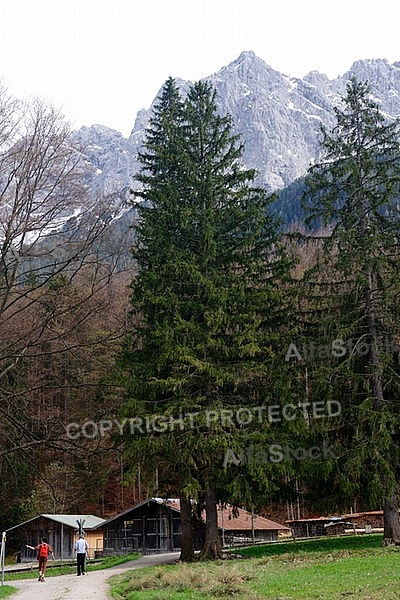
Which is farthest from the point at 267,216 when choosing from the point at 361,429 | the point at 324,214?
the point at 361,429

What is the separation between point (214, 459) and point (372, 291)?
7647 millimetres

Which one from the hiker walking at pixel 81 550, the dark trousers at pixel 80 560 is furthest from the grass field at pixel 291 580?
the dark trousers at pixel 80 560

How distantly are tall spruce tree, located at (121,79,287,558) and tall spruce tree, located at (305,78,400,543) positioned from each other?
2.33 meters

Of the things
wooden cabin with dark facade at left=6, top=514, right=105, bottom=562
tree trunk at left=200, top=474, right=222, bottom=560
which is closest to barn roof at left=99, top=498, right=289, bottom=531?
wooden cabin with dark facade at left=6, top=514, right=105, bottom=562

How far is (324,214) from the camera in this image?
23688 mm

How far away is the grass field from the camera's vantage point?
1104 centimetres

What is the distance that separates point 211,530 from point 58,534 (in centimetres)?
2152

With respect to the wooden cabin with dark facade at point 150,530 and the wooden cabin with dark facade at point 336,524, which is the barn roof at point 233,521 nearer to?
the wooden cabin with dark facade at point 150,530

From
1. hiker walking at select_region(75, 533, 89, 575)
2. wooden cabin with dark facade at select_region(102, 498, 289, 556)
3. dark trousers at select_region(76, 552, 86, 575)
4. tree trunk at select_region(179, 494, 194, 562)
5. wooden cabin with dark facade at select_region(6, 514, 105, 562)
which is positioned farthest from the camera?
wooden cabin with dark facade at select_region(6, 514, 105, 562)

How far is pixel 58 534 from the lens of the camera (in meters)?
40.2

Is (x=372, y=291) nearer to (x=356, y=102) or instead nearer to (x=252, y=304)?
(x=252, y=304)

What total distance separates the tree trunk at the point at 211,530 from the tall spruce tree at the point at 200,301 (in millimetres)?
33

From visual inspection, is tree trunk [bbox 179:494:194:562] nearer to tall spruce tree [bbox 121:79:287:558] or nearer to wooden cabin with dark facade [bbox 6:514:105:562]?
tall spruce tree [bbox 121:79:287:558]

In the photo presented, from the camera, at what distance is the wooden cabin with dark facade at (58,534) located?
38750 millimetres
